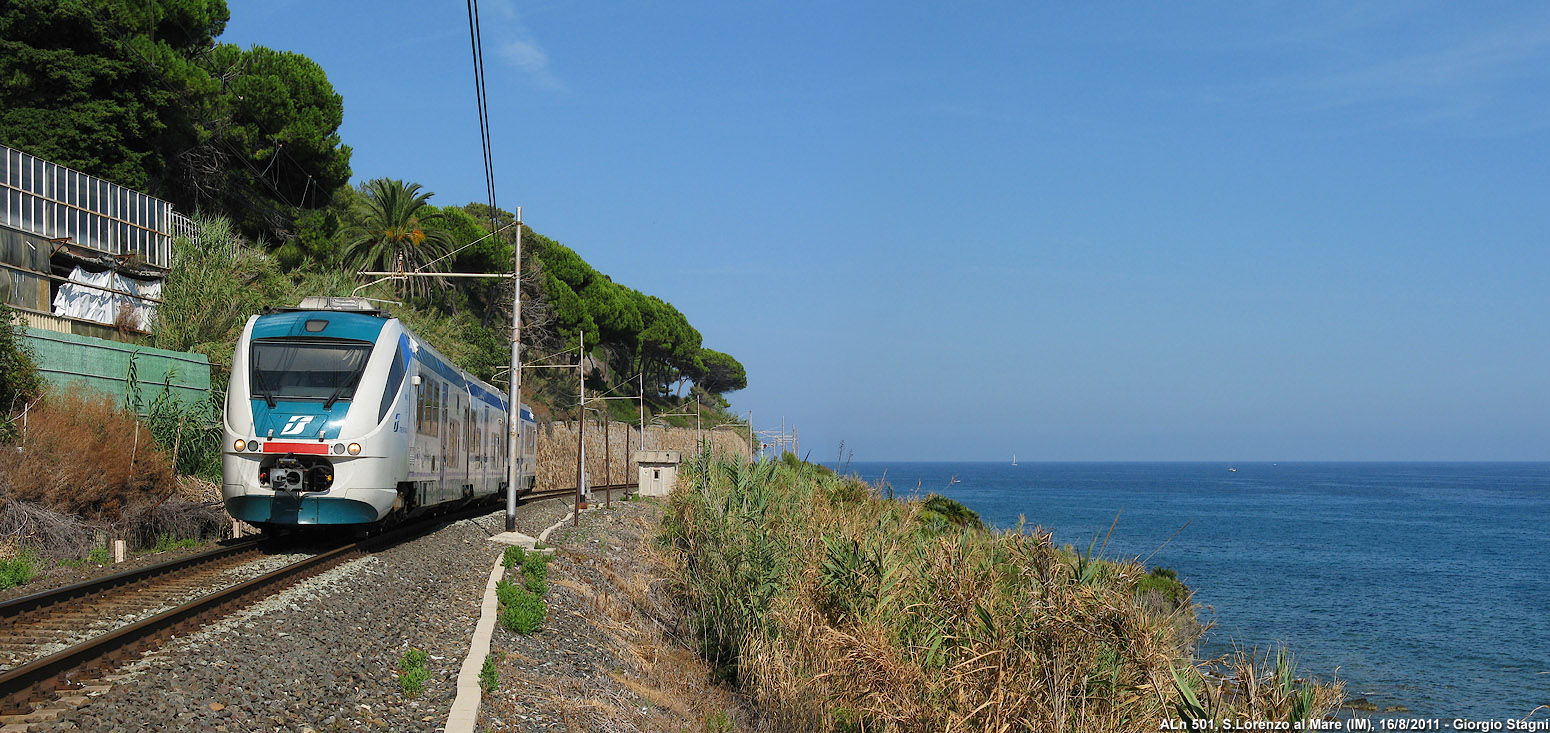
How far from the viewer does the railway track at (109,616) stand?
5973mm

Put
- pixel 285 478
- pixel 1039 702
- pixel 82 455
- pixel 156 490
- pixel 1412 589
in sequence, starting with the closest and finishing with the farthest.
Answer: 1. pixel 1039 702
2. pixel 285 478
3. pixel 82 455
4. pixel 156 490
5. pixel 1412 589

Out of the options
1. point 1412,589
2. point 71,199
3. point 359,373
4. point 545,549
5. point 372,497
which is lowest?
point 1412,589

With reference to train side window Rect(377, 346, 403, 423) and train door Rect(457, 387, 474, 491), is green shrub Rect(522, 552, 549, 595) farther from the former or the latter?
train door Rect(457, 387, 474, 491)

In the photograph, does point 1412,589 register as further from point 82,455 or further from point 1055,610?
point 82,455

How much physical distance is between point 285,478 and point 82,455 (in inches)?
142

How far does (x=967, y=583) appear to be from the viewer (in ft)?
26.6

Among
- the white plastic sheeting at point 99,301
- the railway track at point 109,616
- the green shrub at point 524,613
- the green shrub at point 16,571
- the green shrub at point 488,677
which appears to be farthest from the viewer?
the white plastic sheeting at point 99,301

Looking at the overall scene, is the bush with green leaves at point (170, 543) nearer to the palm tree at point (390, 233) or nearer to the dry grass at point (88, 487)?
the dry grass at point (88, 487)

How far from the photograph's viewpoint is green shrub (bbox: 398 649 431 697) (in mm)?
6816

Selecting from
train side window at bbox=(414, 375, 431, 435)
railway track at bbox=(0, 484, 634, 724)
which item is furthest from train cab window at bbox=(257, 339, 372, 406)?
railway track at bbox=(0, 484, 634, 724)

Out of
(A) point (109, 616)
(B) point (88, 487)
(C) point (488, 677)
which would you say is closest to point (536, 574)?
(A) point (109, 616)

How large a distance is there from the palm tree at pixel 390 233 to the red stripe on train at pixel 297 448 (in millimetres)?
27231

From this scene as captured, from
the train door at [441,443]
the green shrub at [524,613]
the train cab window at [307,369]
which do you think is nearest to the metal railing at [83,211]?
the train door at [441,443]

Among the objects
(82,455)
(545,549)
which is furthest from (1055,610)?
(82,455)
